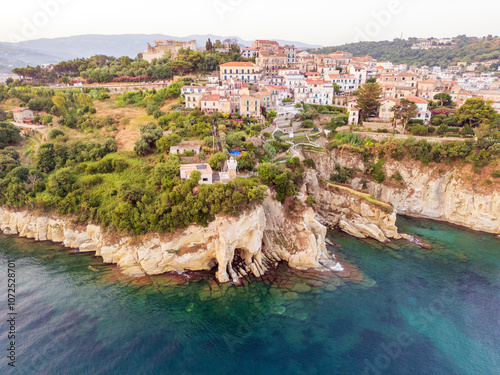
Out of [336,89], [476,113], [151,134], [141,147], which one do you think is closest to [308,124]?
[336,89]

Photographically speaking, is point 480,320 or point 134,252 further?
point 134,252

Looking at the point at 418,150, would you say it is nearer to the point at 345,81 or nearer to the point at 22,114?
the point at 345,81

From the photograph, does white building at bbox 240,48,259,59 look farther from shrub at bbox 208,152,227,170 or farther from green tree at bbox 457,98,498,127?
shrub at bbox 208,152,227,170

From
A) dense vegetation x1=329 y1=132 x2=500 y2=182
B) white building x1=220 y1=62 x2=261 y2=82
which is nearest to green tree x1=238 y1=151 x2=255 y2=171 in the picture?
dense vegetation x1=329 y1=132 x2=500 y2=182

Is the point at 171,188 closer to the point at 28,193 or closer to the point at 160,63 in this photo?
the point at 28,193

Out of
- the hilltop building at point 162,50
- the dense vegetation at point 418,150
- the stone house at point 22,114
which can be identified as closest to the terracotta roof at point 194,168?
the dense vegetation at point 418,150

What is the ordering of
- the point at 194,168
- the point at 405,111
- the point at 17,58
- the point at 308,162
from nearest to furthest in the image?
the point at 194,168
the point at 308,162
the point at 405,111
the point at 17,58

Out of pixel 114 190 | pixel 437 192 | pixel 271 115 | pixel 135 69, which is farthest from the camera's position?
pixel 135 69

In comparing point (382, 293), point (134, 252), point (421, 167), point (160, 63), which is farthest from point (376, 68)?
point (134, 252)
